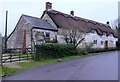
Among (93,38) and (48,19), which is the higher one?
(48,19)

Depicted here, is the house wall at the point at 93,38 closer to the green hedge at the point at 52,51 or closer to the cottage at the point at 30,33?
the cottage at the point at 30,33

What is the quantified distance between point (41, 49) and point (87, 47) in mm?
14576

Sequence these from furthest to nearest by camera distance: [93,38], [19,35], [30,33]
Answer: [93,38], [19,35], [30,33]

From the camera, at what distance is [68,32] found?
34.9m

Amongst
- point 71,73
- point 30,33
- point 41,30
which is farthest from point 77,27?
point 71,73

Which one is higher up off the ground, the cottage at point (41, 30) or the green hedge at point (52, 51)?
the cottage at point (41, 30)

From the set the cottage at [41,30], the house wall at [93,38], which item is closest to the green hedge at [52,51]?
the cottage at [41,30]

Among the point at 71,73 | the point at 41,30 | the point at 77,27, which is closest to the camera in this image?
the point at 71,73

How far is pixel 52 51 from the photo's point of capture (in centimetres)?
2406

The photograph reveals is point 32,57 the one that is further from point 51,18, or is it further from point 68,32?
point 51,18

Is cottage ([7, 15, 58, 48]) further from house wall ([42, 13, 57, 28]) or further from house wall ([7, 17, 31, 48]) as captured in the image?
house wall ([42, 13, 57, 28])

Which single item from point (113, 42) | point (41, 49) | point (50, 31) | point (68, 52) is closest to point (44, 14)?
point (50, 31)

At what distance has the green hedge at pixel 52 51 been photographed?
22.3m

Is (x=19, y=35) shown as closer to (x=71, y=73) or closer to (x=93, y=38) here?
(x=93, y=38)
